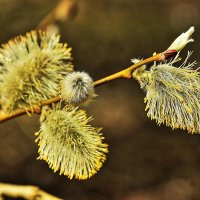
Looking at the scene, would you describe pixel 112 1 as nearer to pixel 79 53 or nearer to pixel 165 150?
pixel 79 53

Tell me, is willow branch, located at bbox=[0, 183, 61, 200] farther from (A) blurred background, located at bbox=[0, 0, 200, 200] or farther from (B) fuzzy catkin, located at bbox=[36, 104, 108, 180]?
(A) blurred background, located at bbox=[0, 0, 200, 200]

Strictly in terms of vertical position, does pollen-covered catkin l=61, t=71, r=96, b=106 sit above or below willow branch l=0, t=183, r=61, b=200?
above

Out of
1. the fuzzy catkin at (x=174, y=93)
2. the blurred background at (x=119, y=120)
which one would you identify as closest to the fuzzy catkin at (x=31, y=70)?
the fuzzy catkin at (x=174, y=93)

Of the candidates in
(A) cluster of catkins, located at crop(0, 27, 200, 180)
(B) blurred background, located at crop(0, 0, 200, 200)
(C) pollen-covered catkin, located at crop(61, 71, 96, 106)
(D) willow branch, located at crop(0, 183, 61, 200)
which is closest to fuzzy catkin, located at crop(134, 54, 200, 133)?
(A) cluster of catkins, located at crop(0, 27, 200, 180)

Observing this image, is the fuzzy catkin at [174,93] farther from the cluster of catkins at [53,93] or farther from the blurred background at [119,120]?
the blurred background at [119,120]

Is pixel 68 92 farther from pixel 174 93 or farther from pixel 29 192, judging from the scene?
pixel 29 192

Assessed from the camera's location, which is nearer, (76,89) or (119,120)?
(76,89)

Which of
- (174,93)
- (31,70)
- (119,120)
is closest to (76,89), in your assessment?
(31,70)
